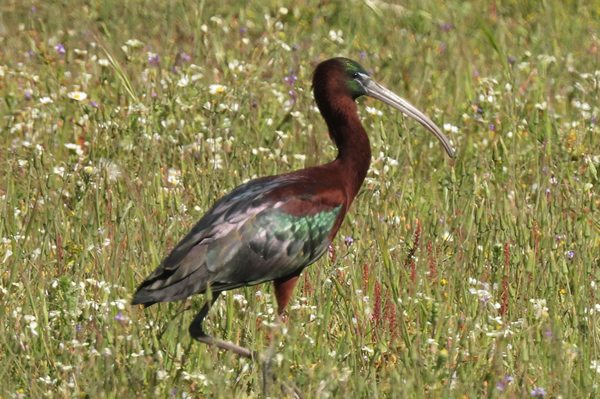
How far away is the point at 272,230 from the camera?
232 inches

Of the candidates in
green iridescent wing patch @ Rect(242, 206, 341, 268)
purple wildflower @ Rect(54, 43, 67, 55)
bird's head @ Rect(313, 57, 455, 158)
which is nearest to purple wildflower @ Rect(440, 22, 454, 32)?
purple wildflower @ Rect(54, 43, 67, 55)

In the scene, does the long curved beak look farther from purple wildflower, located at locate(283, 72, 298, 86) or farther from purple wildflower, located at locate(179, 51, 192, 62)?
purple wildflower, located at locate(179, 51, 192, 62)

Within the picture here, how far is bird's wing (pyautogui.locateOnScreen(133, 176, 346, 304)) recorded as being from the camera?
5.56 metres

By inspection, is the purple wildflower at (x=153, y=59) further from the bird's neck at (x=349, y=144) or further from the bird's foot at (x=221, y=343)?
the bird's foot at (x=221, y=343)

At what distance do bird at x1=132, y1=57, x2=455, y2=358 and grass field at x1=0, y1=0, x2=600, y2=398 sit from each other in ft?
0.37

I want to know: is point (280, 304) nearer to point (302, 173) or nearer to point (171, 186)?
point (302, 173)

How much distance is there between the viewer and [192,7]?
10.2 m

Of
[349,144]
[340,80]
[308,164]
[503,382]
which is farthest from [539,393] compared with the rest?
[308,164]

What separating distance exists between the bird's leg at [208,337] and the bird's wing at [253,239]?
0.42 ft

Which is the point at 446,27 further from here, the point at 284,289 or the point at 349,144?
the point at 284,289

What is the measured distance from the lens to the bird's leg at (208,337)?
5320 mm

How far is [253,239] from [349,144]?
748mm

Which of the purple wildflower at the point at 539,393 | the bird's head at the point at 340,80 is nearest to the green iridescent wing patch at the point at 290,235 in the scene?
the bird's head at the point at 340,80

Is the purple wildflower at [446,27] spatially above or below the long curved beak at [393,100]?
above
